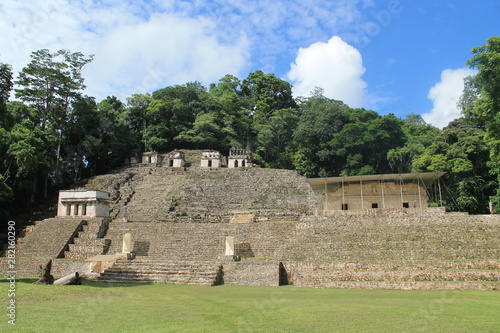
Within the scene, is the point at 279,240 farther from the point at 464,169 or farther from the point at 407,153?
the point at 407,153

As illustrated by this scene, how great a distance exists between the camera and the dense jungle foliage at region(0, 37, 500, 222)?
101 feet

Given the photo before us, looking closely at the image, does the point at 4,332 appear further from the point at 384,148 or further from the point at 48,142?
the point at 384,148

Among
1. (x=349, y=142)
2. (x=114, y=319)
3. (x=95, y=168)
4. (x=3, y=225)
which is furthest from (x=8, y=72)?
(x=349, y=142)

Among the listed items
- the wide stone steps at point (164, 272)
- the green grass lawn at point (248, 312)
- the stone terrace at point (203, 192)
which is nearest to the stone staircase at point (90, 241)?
the wide stone steps at point (164, 272)

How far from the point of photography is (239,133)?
6059 centimetres

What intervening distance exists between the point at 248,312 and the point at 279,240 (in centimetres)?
1240

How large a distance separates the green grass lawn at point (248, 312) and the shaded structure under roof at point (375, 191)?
12943mm

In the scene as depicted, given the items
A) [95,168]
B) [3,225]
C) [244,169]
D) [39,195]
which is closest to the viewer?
[3,225]

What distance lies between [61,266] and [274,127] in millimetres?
42629

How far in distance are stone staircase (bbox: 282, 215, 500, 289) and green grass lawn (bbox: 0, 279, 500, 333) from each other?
6.50ft

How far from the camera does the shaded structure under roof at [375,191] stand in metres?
24.3

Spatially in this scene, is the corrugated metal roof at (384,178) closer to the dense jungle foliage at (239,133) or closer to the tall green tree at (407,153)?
the dense jungle foliage at (239,133)

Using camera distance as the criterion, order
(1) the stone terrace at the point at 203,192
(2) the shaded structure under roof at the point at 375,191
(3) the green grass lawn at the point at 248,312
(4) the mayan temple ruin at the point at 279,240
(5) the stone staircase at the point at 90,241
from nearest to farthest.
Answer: (3) the green grass lawn at the point at 248,312 → (4) the mayan temple ruin at the point at 279,240 → (5) the stone staircase at the point at 90,241 → (2) the shaded structure under roof at the point at 375,191 → (1) the stone terrace at the point at 203,192

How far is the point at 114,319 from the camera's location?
7340mm
